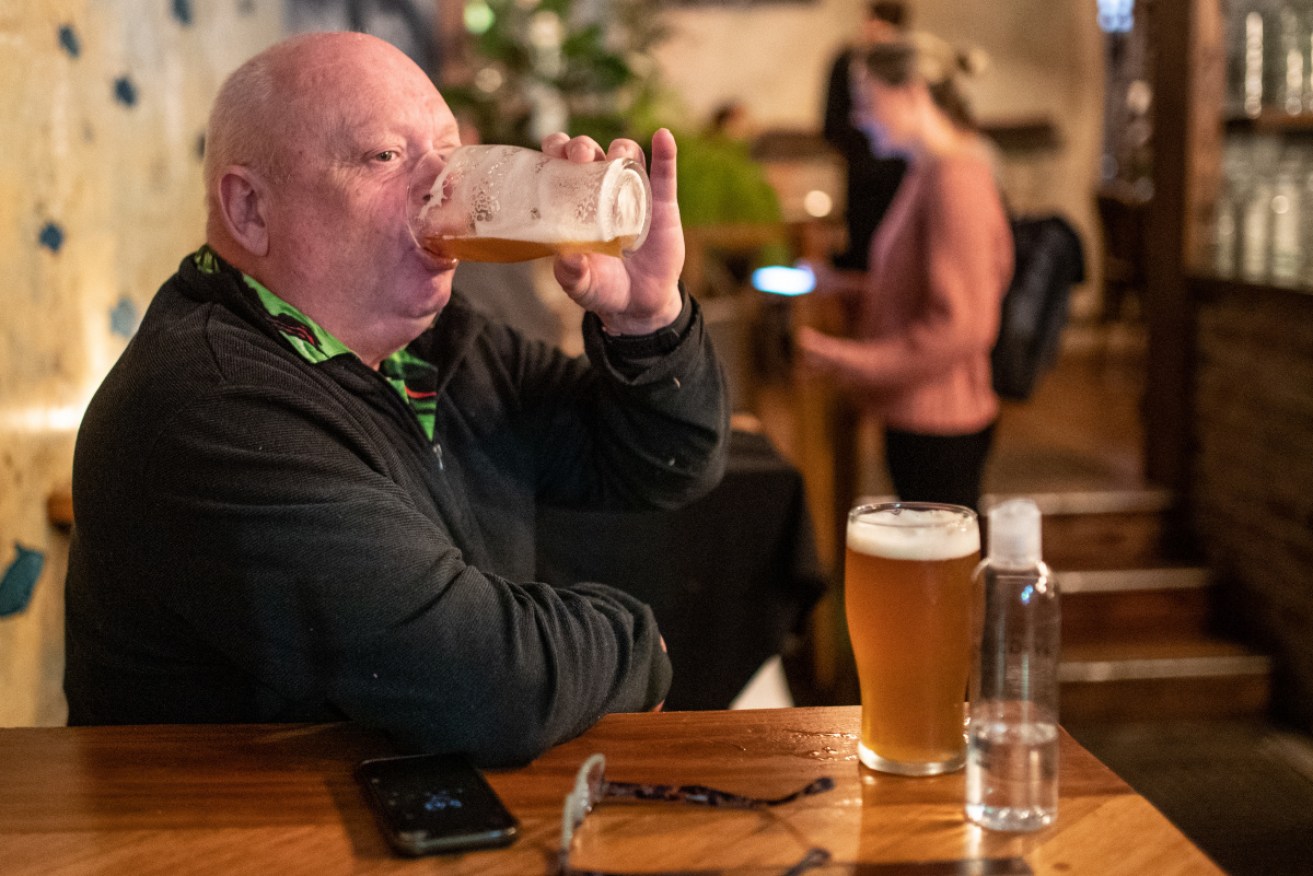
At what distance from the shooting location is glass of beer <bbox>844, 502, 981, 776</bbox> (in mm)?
986

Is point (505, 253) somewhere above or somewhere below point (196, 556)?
above

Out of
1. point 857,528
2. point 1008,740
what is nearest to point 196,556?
point 857,528

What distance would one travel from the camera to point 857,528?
3.35ft

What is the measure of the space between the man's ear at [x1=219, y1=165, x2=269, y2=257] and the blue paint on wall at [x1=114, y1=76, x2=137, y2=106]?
98 centimetres

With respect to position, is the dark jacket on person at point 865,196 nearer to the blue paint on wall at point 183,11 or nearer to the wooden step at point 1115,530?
the wooden step at point 1115,530

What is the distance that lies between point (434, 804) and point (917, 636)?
0.37m

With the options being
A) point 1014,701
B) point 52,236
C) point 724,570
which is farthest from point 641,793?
point 724,570

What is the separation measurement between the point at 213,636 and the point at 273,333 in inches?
11.2

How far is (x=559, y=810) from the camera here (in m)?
0.94

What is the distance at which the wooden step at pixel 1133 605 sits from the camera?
12.8 ft

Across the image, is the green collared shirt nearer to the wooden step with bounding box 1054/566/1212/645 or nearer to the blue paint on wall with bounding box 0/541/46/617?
the blue paint on wall with bounding box 0/541/46/617

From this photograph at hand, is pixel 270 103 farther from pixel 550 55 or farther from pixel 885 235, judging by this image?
pixel 550 55

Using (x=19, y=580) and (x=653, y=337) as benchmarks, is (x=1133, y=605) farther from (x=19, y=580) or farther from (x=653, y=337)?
(x=19, y=580)

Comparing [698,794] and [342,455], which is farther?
[342,455]
